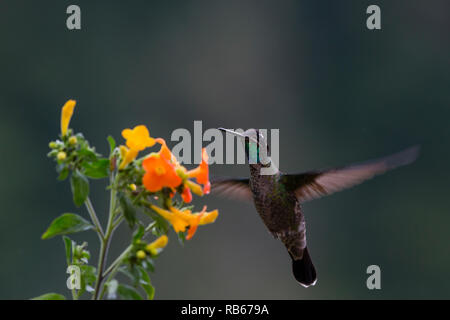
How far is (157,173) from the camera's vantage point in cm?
76

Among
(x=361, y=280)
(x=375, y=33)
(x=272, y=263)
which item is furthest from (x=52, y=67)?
(x=361, y=280)

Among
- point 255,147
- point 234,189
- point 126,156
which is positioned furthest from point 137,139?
point 234,189

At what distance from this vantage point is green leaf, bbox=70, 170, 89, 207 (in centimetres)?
76

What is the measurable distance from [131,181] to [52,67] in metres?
4.08

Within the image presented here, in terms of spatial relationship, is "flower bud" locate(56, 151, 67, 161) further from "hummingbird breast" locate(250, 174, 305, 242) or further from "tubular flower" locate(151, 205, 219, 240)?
"hummingbird breast" locate(250, 174, 305, 242)

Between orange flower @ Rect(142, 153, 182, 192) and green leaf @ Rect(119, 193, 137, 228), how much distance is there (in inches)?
1.4

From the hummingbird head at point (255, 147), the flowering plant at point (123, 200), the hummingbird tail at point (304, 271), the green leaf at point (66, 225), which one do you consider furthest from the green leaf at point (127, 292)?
the hummingbird tail at point (304, 271)

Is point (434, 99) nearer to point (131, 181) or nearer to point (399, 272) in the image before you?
point (399, 272)

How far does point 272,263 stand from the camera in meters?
4.19

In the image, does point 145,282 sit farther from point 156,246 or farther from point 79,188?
point 79,188

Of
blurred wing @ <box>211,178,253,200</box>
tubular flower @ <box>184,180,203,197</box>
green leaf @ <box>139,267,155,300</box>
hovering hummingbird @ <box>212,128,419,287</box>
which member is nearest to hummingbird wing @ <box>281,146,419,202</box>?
hovering hummingbird @ <box>212,128,419,287</box>

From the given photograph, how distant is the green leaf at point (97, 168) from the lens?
792mm

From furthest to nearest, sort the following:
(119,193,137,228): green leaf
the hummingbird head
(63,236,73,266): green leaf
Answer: the hummingbird head
(63,236,73,266): green leaf
(119,193,137,228): green leaf

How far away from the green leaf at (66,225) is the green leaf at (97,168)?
0.22 feet
